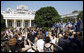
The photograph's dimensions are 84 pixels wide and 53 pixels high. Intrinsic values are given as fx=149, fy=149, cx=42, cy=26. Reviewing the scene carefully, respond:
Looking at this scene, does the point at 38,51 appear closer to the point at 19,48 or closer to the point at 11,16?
the point at 19,48

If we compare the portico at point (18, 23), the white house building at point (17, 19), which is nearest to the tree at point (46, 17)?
the white house building at point (17, 19)

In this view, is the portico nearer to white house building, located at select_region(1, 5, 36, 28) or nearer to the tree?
white house building, located at select_region(1, 5, 36, 28)

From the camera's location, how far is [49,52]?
219 inches

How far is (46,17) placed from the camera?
38594 millimetres

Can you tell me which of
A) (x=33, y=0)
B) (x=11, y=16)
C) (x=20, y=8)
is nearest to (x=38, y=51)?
(x=33, y=0)

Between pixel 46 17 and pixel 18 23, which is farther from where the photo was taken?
pixel 18 23

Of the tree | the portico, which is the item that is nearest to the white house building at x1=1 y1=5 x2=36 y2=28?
the portico

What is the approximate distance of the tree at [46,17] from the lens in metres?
37.3

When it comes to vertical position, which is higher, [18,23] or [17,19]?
[17,19]

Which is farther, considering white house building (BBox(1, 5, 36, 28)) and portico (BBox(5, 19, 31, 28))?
portico (BBox(5, 19, 31, 28))

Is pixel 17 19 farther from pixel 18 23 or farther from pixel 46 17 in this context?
pixel 46 17

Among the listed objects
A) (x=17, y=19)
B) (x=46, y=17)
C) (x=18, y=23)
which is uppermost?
(x=46, y=17)

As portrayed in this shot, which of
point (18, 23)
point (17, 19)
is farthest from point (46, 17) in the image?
point (18, 23)

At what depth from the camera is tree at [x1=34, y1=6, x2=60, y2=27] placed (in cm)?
3726
